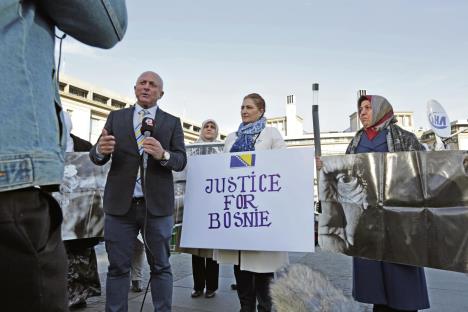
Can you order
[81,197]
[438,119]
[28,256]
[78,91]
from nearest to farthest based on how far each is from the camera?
[28,256] < [81,197] < [438,119] < [78,91]

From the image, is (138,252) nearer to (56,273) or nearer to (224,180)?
(224,180)

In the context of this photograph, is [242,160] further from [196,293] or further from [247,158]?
[196,293]

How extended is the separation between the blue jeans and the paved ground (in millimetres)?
895

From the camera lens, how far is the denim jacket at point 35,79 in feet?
2.61

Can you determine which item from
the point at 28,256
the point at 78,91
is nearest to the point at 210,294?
the point at 28,256

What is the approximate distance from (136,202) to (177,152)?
1.59ft

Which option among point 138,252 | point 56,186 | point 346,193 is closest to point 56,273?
point 56,186

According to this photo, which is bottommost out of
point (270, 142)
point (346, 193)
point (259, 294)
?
point (259, 294)

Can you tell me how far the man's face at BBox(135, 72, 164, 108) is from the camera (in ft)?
9.37

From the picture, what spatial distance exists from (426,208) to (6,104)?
2504 millimetres

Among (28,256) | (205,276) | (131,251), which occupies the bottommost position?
(205,276)

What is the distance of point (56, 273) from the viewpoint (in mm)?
852

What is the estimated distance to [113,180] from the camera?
2.67m

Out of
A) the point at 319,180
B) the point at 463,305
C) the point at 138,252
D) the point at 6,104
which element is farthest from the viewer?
the point at 138,252
